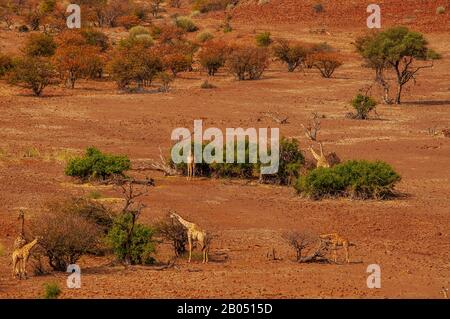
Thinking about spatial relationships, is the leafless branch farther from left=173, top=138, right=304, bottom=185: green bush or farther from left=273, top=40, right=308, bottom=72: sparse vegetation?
left=273, top=40, right=308, bottom=72: sparse vegetation

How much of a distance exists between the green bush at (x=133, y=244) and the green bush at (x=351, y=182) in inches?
285

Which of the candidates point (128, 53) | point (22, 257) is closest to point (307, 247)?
point (22, 257)

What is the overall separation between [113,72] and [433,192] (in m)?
21.6

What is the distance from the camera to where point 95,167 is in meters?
22.8

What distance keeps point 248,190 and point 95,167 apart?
3.69m

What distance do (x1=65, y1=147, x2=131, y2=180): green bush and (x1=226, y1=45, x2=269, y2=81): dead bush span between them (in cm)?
2224

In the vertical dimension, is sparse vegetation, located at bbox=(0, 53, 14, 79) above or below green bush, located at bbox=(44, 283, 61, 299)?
A: above

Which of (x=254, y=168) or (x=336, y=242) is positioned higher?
(x=254, y=168)

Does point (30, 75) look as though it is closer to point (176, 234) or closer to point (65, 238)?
point (176, 234)

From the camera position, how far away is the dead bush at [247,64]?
45094 millimetres

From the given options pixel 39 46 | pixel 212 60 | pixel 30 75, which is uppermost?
pixel 39 46

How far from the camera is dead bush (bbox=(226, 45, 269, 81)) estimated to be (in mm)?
45094

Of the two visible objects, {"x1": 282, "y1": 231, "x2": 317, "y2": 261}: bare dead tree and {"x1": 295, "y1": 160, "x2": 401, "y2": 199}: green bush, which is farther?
{"x1": 295, "y1": 160, "x2": 401, "y2": 199}: green bush

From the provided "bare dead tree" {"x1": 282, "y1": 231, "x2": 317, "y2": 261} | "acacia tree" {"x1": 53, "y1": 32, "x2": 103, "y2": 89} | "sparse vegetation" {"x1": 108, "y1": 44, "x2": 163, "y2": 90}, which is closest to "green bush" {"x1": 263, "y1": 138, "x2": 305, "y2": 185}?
"bare dead tree" {"x1": 282, "y1": 231, "x2": 317, "y2": 261}
